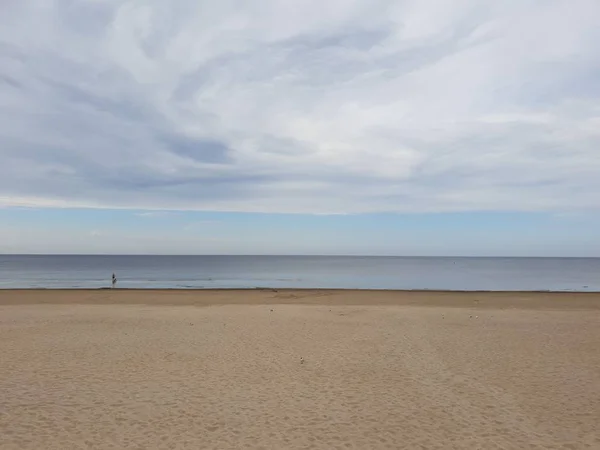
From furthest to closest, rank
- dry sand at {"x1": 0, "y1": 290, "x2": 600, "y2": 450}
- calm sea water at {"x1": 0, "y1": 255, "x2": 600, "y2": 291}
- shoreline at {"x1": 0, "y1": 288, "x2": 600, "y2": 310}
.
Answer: calm sea water at {"x1": 0, "y1": 255, "x2": 600, "y2": 291} → shoreline at {"x1": 0, "y1": 288, "x2": 600, "y2": 310} → dry sand at {"x1": 0, "y1": 290, "x2": 600, "y2": 450}

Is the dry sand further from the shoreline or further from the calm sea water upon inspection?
the calm sea water

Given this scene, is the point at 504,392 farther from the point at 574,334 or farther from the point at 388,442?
Answer: the point at 574,334

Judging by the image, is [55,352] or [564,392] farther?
[55,352]

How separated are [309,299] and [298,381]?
19.0m

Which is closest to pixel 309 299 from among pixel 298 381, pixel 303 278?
pixel 298 381

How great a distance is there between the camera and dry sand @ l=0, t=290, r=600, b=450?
7371mm

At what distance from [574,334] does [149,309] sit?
18573 millimetres

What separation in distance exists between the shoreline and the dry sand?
19.5 ft

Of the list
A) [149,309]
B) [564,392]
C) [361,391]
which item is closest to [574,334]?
[564,392]

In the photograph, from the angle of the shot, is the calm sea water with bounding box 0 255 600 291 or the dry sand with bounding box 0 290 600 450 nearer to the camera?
the dry sand with bounding box 0 290 600 450

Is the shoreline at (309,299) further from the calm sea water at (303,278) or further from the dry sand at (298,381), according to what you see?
the calm sea water at (303,278)

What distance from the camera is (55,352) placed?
43.3ft

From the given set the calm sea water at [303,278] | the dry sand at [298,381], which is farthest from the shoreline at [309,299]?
the calm sea water at [303,278]

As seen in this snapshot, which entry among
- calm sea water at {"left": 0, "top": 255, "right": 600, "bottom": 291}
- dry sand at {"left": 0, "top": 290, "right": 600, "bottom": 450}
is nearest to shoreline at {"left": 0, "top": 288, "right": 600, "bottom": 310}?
dry sand at {"left": 0, "top": 290, "right": 600, "bottom": 450}
